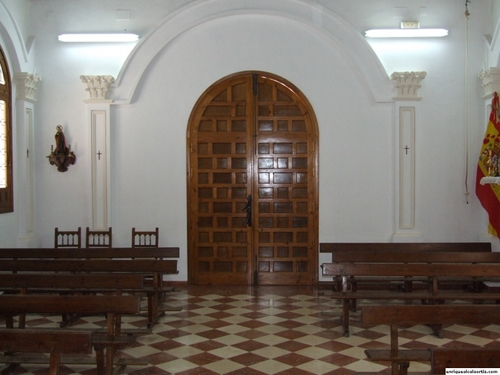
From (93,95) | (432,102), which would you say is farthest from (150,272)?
(432,102)

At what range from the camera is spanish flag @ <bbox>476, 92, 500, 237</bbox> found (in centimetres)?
781

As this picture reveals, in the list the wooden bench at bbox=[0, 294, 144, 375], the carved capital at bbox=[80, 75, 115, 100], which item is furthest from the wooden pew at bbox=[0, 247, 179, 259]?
the wooden bench at bbox=[0, 294, 144, 375]

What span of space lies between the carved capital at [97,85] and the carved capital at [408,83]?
4.16m

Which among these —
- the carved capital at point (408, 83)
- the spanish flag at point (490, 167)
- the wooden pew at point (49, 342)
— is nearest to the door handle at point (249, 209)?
the carved capital at point (408, 83)

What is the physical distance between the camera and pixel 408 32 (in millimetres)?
8336

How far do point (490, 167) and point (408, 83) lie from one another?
168 centimetres

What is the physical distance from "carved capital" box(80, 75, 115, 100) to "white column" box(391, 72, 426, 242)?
4.23 meters

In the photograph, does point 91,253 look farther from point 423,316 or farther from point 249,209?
point 423,316

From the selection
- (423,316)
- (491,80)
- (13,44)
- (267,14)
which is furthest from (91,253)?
(491,80)

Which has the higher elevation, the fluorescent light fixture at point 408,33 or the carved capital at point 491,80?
the fluorescent light fixture at point 408,33

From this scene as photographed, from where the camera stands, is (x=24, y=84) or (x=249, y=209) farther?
(x=249, y=209)

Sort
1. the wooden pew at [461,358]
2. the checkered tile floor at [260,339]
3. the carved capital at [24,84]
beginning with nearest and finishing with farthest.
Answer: the wooden pew at [461,358], the checkered tile floor at [260,339], the carved capital at [24,84]

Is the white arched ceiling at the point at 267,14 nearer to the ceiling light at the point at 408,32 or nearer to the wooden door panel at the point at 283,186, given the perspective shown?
the ceiling light at the point at 408,32

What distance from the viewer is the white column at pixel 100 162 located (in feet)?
27.8
